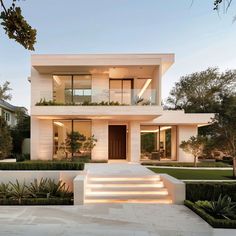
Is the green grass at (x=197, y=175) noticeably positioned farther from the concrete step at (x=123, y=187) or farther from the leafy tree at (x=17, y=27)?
the leafy tree at (x=17, y=27)

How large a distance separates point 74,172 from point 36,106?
27.8 ft

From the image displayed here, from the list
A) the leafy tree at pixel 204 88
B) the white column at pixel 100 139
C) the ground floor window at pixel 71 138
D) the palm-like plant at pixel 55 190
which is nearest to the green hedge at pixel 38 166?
the palm-like plant at pixel 55 190

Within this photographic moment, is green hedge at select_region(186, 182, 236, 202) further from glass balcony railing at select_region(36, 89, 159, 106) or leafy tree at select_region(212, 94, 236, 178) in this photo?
glass balcony railing at select_region(36, 89, 159, 106)

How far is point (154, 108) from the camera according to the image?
16.4 metres

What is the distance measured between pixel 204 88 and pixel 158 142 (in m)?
17.9

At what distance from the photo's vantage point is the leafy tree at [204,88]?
33500 millimetres

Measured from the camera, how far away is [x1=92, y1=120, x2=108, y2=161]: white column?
716 inches

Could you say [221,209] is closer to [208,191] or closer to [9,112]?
[208,191]

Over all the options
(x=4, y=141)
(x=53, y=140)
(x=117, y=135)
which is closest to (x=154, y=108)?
(x=117, y=135)

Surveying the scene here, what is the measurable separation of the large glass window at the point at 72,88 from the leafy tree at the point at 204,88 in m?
20.1

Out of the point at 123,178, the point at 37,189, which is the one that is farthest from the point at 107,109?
the point at 37,189

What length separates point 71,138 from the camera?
681 inches

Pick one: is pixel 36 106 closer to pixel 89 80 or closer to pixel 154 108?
pixel 89 80

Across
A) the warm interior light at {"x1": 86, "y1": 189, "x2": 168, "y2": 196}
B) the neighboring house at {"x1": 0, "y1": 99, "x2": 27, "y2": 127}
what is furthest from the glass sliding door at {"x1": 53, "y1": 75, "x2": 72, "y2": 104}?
the neighboring house at {"x1": 0, "y1": 99, "x2": 27, "y2": 127}
